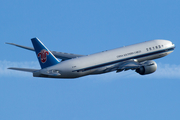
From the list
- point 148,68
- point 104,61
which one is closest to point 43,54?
point 104,61

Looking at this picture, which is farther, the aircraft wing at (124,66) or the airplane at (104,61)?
the aircraft wing at (124,66)

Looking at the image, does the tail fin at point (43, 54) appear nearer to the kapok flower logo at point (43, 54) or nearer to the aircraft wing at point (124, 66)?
the kapok flower logo at point (43, 54)

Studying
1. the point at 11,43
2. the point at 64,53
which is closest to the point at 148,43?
the point at 64,53

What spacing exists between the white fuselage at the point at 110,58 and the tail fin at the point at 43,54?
82cm

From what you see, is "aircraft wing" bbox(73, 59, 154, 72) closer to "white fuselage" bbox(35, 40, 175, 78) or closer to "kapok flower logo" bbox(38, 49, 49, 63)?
"white fuselage" bbox(35, 40, 175, 78)

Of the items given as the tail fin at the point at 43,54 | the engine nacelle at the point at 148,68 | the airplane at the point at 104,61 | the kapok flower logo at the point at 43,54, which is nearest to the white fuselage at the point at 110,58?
the airplane at the point at 104,61

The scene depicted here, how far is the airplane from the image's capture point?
56888 millimetres

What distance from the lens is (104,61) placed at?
200 ft

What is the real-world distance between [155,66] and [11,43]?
88.5 ft

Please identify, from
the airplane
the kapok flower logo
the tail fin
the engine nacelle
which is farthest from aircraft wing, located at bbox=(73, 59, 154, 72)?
the kapok flower logo

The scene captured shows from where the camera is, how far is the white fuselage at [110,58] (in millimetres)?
58531

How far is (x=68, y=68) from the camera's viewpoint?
58.2 meters

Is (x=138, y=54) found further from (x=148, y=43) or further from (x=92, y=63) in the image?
(x=92, y=63)

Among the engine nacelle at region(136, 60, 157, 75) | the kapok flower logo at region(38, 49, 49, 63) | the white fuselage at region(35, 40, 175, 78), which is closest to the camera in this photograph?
the kapok flower logo at region(38, 49, 49, 63)
